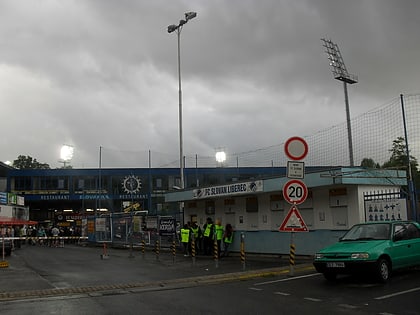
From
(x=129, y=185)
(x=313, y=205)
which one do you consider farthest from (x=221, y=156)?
(x=129, y=185)

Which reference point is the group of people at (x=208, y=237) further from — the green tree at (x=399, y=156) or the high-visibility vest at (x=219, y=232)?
the green tree at (x=399, y=156)

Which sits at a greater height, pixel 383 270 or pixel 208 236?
pixel 208 236

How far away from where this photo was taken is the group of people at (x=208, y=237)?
21.2 metres

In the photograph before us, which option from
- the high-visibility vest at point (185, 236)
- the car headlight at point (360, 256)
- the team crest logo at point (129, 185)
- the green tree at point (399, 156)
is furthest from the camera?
the team crest logo at point (129, 185)

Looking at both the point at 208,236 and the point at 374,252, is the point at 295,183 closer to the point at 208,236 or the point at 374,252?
the point at 374,252

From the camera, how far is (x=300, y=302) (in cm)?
916

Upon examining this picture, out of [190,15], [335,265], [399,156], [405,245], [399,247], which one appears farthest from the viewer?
[190,15]

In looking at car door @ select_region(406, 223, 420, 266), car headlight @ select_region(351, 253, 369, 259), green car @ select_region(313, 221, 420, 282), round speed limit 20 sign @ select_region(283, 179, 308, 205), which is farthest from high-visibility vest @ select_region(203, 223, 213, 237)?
car headlight @ select_region(351, 253, 369, 259)

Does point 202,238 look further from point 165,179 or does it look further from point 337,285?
point 165,179

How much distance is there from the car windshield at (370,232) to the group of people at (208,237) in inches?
356

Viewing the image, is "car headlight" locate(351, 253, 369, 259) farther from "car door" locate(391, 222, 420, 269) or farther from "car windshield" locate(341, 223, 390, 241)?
"car windshield" locate(341, 223, 390, 241)

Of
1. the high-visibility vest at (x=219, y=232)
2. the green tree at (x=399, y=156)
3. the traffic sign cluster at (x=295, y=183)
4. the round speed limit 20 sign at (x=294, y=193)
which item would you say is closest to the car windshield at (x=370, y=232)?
the traffic sign cluster at (x=295, y=183)

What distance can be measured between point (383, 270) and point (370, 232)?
143cm

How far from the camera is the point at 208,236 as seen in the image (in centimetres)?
2136
